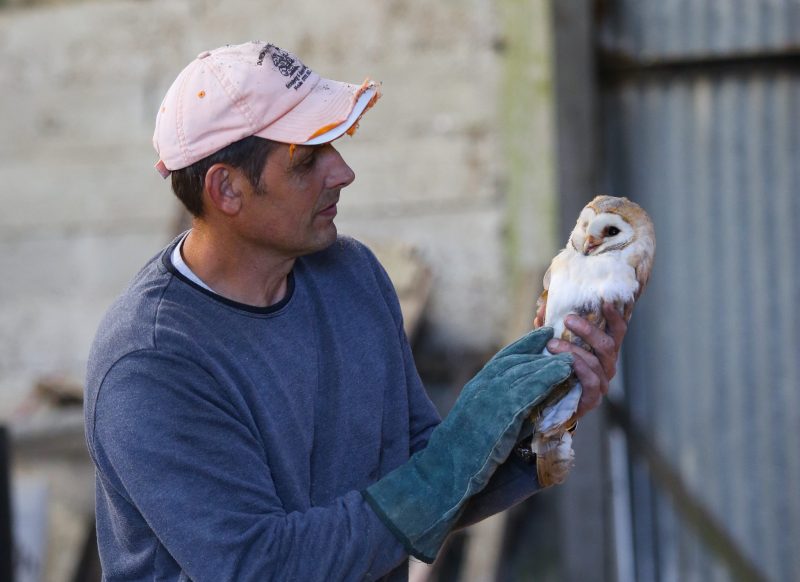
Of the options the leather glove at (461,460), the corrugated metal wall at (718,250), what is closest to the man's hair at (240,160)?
the leather glove at (461,460)

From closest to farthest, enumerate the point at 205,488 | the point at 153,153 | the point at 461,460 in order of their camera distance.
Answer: the point at 205,488, the point at 461,460, the point at 153,153

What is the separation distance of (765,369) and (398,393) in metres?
2.03

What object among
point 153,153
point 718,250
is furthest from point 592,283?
point 153,153

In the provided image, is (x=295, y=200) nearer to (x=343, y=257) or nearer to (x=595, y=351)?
(x=343, y=257)

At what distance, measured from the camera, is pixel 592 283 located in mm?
1665

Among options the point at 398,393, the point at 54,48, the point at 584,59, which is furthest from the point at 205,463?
the point at 54,48

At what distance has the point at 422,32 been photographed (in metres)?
3.83

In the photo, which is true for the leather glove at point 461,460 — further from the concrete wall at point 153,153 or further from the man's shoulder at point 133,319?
the concrete wall at point 153,153

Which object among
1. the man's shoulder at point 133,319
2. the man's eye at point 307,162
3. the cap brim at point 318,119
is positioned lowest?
the man's shoulder at point 133,319

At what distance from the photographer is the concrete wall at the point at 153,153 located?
383 cm

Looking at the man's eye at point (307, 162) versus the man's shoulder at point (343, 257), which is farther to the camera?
the man's shoulder at point (343, 257)

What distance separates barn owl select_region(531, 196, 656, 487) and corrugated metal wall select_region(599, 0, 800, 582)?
190cm

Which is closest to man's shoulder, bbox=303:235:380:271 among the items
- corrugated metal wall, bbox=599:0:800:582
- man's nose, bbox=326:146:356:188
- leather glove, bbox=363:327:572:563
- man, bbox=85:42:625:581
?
man, bbox=85:42:625:581

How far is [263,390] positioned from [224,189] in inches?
12.7
